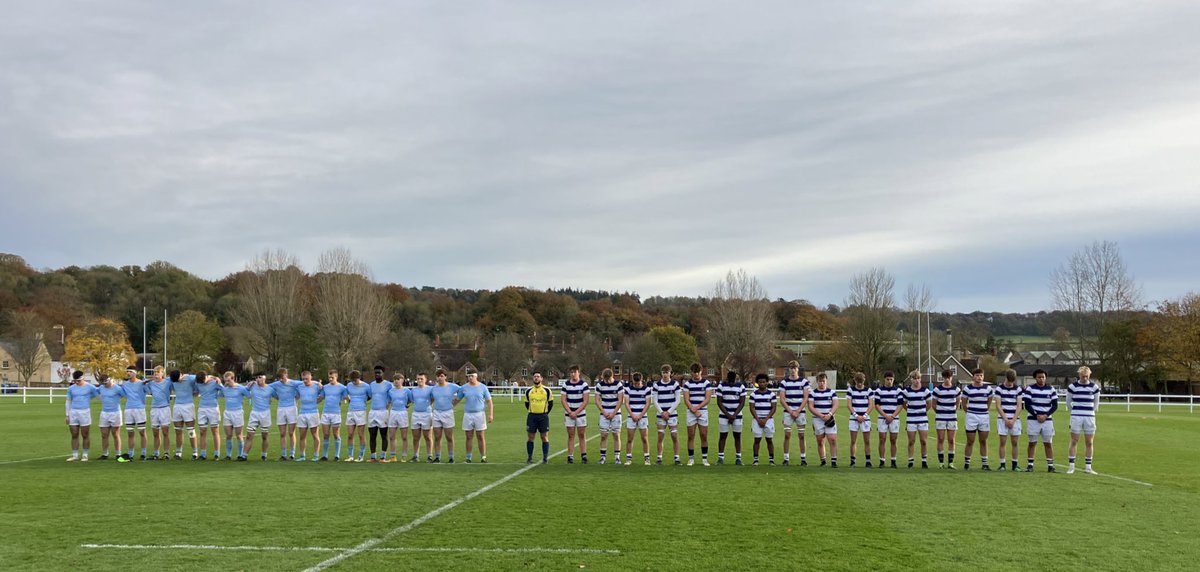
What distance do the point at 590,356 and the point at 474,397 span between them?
254 ft

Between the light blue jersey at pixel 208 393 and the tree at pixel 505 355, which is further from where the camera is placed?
the tree at pixel 505 355

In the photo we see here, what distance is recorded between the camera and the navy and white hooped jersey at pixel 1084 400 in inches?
671

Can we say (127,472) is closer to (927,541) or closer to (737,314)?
(927,541)

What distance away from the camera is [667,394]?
59.9 ft

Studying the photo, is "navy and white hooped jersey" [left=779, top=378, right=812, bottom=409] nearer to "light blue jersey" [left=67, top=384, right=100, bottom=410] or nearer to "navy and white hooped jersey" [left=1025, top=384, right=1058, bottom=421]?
"navy and white hooped jersey" [left=1025, top=384, right=1058, bottom=421]

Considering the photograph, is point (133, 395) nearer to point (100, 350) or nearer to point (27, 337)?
point (100, 350)

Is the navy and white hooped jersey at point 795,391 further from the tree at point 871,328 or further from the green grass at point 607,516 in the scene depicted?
the tree at point 871,328

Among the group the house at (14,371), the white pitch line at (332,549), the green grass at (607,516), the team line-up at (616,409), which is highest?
the team line-up at (616,409)

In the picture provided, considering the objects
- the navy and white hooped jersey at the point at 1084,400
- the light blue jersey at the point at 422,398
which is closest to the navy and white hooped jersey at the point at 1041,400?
the navy and white hooped jersey at the point at 1084,400

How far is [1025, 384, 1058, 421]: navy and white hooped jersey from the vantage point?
56.2 ft

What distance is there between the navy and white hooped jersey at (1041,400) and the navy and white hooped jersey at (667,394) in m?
6.59

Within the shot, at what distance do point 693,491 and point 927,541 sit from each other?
457 centimetres

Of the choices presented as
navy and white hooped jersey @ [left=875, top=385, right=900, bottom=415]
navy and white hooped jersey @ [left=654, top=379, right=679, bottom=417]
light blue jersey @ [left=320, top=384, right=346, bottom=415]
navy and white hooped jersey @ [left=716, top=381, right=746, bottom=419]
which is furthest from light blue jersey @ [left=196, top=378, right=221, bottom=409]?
navy and white hooped jersey @ [left=875, top=385, right=900, bottom=415]

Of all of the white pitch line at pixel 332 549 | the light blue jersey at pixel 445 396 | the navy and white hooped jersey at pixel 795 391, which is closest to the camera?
the white pitch line at pixel 332 549
